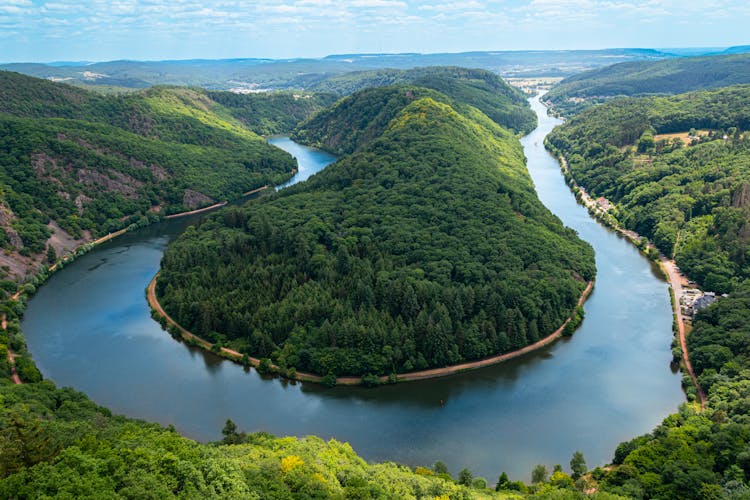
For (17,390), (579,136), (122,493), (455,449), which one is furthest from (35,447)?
(579,136)

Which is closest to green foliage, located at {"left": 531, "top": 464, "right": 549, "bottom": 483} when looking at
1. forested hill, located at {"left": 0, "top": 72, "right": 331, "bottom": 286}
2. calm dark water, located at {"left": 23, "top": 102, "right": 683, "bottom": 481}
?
calm dark water, located at {"left": 23, "top": 102, "right": 683, "bottom": 481}

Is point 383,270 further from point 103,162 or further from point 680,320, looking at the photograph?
point 103,162

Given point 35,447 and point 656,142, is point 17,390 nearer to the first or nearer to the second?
point 35,447

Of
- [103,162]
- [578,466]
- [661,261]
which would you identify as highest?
[103,162]

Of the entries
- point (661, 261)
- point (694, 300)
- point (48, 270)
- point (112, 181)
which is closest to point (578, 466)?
point (694, 300)

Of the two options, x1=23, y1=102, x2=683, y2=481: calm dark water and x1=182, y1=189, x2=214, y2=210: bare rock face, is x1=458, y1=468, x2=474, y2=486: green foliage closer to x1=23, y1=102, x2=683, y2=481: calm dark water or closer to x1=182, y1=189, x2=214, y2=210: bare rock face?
x1=23, y1=102, x2=683, y2=481: calm dark water

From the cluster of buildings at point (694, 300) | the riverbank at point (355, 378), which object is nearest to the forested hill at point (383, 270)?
the riverbank at point (355, 378)

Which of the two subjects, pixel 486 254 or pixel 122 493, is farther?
pixel 486 254
